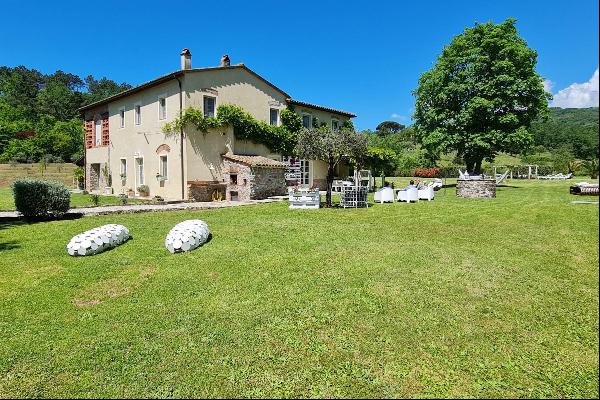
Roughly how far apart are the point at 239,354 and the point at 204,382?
573mm

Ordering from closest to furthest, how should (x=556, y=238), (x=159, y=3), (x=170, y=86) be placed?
(x=556, y=238), (x=159, y=3), (x=170, y=86)

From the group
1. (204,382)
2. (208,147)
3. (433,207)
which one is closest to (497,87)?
(433,207)

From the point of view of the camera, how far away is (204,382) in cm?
367

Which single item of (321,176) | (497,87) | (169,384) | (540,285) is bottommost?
(169,384)

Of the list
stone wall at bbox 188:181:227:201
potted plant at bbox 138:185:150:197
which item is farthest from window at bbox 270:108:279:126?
potted plant at bbox 138:185:150:197

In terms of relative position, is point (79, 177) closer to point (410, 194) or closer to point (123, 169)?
point (123, 169)

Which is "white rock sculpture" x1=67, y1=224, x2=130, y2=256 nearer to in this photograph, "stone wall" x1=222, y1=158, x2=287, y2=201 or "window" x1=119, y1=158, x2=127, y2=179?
"stone wall" x1=222, y1=158, x2=287, y2=201

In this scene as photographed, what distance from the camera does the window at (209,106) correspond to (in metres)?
20.1

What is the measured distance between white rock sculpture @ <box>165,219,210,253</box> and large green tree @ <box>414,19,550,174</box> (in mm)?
21234

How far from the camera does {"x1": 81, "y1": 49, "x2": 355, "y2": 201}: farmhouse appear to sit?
64.2ft

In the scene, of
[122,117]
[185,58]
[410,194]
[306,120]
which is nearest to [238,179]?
[185,58]

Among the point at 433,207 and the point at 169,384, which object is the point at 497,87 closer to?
the point at 433,207

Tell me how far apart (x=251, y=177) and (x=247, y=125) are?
12.2 feet

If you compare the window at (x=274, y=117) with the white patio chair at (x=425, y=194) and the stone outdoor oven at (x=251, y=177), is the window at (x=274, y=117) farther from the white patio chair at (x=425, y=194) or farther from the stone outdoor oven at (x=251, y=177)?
the white patio chair at (x=425, y=194)
